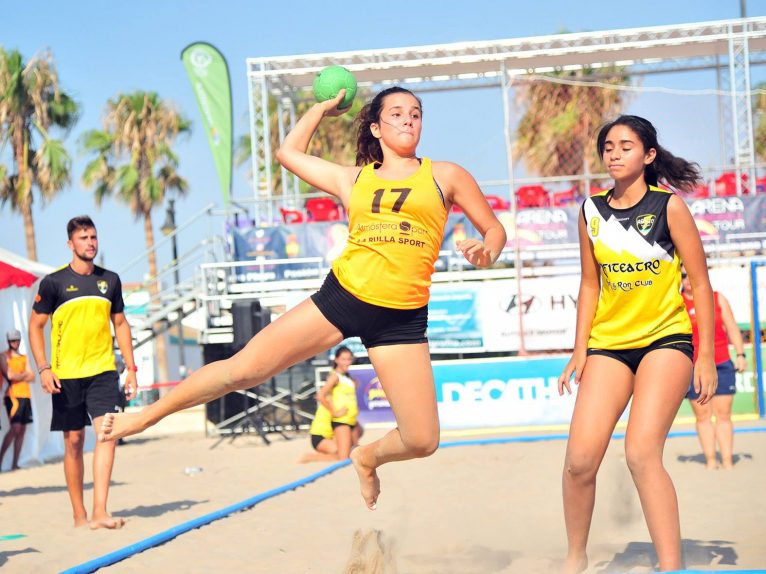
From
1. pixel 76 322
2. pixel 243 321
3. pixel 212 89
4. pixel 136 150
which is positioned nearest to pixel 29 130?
pixel 136 150

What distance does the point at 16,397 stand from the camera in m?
12.4

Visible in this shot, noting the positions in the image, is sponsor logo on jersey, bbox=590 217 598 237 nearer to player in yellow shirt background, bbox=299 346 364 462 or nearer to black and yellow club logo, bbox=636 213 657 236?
black and yellow club logo, bbox=636 213 657 236

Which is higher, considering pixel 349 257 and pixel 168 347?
pixel 349 257

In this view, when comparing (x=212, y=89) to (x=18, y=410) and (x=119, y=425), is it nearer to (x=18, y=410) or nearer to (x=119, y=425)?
(x=18, y=410)

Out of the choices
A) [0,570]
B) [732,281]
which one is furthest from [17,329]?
[732,281]

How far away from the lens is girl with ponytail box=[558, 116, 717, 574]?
404 centimetres

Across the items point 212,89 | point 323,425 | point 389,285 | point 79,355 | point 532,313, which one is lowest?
point 323,425

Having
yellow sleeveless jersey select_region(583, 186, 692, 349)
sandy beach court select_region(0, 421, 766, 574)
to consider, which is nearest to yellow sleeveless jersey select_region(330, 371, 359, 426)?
sandy beach court select_region(0, 421, 766, 574)

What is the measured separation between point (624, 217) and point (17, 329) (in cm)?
1049

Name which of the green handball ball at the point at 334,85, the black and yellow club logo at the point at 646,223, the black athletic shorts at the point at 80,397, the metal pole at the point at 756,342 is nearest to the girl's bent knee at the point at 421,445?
the black and yellow club logo at the point at 646,223

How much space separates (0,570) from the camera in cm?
525

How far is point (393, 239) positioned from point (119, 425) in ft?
5.40

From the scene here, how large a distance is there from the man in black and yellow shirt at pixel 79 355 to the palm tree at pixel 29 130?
24267 millimetres

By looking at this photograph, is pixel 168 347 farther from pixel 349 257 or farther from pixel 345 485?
pixel 349 257
